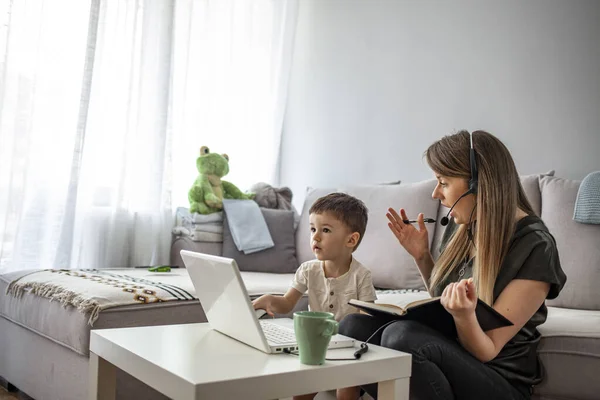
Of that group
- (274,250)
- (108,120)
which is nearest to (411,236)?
(274,250)

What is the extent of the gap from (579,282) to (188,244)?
1677mm

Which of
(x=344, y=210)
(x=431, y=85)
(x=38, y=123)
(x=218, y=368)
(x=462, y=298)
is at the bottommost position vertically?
(x=218, y=368)

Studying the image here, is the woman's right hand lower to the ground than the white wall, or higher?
lower

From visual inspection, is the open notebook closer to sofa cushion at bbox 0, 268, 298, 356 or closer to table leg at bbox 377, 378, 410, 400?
table leg at bbox 377, 378, 410, 400

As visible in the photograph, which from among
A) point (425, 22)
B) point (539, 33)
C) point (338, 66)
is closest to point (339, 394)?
point (539, 33)

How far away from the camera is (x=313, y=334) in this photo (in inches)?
→ 38.1

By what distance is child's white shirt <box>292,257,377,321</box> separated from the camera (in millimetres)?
1626

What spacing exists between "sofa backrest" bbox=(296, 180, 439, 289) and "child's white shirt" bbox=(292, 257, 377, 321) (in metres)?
0.83

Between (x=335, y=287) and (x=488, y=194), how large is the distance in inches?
20.2

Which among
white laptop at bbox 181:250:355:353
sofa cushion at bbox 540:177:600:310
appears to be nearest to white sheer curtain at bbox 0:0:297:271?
white laptop at bbox 181:250:355:353

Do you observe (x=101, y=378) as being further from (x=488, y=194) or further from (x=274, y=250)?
(x=274, y=250)

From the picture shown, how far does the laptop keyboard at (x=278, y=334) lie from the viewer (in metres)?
1.12

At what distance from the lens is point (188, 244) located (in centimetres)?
282

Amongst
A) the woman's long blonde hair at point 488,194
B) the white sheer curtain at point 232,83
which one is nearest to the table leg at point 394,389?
the woman's long blonde hair at point 488,194
